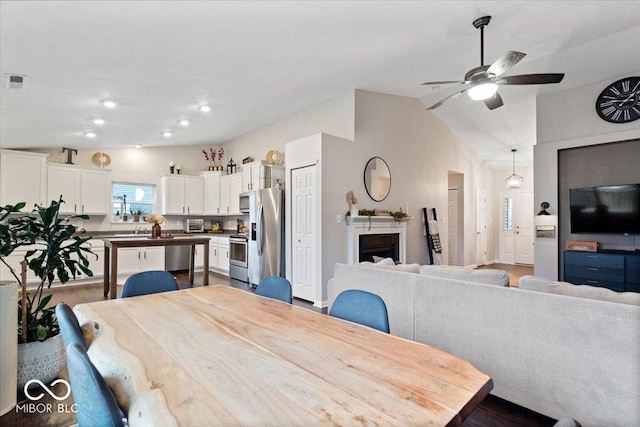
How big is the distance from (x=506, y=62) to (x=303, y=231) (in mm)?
3166

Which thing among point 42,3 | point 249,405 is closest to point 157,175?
point 42,3

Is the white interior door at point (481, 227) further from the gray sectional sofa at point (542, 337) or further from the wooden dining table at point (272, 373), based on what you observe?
the wooden dining table at point (272, 373)

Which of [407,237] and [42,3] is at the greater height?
[42,3]

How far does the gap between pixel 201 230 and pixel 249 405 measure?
23.6ft

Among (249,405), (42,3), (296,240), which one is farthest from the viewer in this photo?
(296,240)

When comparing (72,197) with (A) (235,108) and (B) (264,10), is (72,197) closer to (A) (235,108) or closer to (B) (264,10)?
(A) (235,108)

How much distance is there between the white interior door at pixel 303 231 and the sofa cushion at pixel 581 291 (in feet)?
9.36

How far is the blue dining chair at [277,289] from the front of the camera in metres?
2.19

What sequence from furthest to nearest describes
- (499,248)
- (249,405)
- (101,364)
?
(499,248), (101,364), (249,405)

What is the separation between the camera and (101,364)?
1.18 meters

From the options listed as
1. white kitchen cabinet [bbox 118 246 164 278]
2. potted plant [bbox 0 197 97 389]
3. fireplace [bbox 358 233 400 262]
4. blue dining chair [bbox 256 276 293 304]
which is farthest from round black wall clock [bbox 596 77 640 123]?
white kitchen cabinet [bbox 118 246 164 278]

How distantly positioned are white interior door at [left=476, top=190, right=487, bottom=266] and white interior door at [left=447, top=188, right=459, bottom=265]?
2.69 ft

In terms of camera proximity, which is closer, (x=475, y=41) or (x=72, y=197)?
(x=475, y=41)

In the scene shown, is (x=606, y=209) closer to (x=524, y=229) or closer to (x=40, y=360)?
(x=524, y=229)
